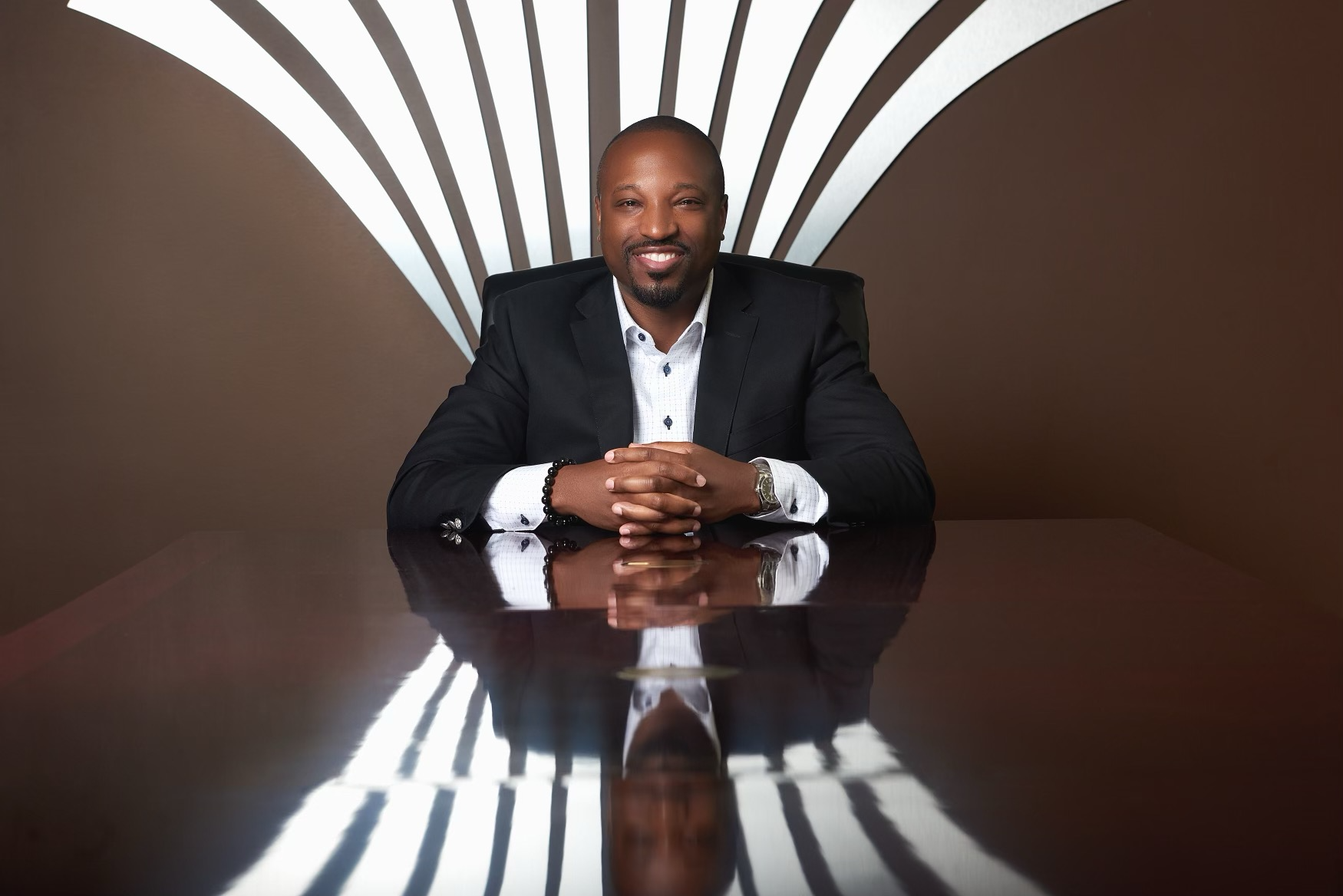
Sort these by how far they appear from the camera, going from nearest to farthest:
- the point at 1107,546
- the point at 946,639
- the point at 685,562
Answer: the point at 946,639, the point at 685,562, the point at 1107,546

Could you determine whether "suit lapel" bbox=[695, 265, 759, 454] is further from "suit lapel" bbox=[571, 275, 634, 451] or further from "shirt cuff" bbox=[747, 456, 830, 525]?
"shirt cuff" bbox=[747, 456, 830, 525]

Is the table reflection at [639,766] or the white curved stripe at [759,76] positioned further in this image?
the white curved stripe at [759,76]

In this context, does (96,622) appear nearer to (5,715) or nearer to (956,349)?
(5,715)

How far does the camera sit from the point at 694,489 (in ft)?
5.41

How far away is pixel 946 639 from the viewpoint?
0.97 meters

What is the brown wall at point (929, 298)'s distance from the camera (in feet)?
10.7

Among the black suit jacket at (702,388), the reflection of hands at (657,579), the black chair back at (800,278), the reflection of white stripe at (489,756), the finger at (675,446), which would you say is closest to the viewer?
the reflection of white stripe at (489,756)

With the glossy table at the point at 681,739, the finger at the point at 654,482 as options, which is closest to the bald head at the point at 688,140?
the finger at the point at 654,482

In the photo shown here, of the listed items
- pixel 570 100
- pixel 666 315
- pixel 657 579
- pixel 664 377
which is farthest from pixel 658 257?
pixel 570 100

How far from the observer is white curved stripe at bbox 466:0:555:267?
3.19 meters

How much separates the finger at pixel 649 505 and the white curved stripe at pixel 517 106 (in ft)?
5.81

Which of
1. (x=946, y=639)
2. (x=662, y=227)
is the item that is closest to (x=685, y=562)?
(x=946, y=639)

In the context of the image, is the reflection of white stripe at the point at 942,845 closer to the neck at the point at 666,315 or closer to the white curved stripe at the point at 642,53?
the neck at the point at 666,315

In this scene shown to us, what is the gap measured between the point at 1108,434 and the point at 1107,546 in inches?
81.1
